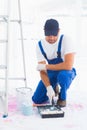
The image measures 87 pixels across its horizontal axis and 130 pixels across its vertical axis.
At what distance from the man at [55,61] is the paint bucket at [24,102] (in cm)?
20

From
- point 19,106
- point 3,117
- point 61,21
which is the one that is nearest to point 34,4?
point 61,21

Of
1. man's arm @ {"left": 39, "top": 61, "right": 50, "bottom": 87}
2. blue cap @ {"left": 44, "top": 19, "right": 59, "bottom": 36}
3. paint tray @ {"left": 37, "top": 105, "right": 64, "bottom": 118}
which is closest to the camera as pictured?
paint tray @ {"left": 37, "top": 105, "right": 64, "bottom": 118}

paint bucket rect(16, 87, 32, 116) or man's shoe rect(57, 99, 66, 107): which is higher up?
paint bucket rect(16, 87, 32, 116)

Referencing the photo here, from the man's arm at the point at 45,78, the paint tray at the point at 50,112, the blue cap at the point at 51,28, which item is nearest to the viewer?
the paint tray at the point at 50,112

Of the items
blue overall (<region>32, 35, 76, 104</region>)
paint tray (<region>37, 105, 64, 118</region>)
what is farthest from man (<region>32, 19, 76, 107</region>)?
paint tray (<region>37, 105, 64, 118</region>)

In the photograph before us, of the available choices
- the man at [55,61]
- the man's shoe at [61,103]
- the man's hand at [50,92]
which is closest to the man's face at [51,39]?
the man at [55,61]

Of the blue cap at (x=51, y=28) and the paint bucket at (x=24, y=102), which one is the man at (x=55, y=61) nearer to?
the blue cap at (x=51, y=28)

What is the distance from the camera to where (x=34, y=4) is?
334cm

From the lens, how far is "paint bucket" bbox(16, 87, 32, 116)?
225cm

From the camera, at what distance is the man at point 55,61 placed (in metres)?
2.41

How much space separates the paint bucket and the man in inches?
7.9

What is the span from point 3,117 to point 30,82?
1.33m

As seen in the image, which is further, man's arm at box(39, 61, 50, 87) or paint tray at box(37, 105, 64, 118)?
man's arm at box(39, 61, 50, 87)

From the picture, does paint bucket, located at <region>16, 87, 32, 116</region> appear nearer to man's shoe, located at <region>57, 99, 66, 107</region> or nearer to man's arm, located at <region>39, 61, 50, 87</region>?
man's arm, located at <region>39, 61, 50, 87</region>
